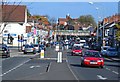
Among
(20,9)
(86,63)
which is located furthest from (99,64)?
(20,9)

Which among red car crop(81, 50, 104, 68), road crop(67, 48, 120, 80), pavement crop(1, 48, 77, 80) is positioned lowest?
road crop(67, 48, 120, 80)

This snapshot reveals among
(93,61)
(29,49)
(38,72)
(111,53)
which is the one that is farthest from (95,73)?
(29,49)

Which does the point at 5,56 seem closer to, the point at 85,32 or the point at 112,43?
the point at 112,43

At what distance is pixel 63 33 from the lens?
184500mm

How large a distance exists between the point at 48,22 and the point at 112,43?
94496mm

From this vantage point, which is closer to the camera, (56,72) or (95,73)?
(56,72)

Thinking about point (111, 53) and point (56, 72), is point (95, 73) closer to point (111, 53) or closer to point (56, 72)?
point (56, 72)

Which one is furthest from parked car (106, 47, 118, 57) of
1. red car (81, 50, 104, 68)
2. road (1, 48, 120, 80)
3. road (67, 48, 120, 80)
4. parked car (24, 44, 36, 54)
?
road (67, 48, 120, 80)

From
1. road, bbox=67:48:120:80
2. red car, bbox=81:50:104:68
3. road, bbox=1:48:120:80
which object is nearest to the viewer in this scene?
road, bbox=1:48:120:80

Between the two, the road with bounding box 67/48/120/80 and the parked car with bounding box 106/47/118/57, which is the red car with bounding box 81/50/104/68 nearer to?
the road with bounding box 67/48/120/80

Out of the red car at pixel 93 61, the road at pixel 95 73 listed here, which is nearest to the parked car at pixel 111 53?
the red car at pixel 93 61

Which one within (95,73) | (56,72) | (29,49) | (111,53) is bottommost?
(95,73)

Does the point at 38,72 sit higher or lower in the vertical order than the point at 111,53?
lower

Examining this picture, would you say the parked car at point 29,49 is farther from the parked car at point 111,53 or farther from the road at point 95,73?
the road at point 95,73
